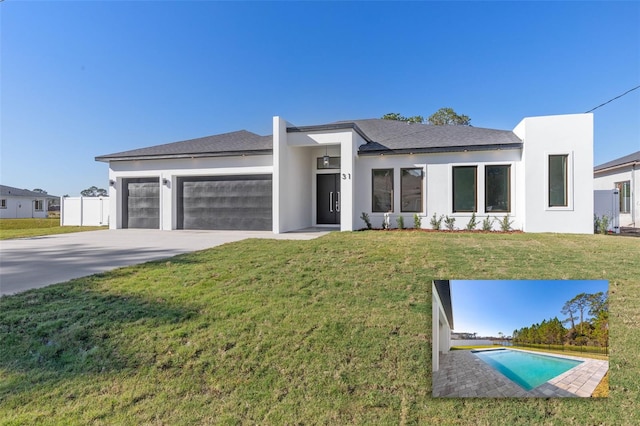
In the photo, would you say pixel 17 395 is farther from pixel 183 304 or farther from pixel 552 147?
pixel 552 147

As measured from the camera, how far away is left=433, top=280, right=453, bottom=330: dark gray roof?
8.21 ft

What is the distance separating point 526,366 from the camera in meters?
2.38

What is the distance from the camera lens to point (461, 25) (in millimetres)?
13062

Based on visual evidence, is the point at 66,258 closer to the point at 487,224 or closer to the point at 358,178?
the point at 358,178

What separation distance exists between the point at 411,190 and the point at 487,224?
3.01 meters

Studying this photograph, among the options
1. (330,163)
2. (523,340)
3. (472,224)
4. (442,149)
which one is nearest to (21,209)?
(330,163)

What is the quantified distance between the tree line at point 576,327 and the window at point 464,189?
10951 mm

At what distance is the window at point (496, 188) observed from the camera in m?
12.7

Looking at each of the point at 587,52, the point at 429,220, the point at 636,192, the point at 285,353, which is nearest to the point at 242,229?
the point at 429,220

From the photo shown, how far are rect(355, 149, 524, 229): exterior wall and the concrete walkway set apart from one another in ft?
35.9

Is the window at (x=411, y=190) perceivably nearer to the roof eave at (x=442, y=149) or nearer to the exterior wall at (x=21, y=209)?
the roof eave at (x=442, y=149)

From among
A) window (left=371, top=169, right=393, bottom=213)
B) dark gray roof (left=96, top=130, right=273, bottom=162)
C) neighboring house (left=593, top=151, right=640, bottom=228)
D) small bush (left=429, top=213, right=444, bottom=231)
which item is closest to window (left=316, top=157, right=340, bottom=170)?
window (left=371, top=169, right=393, bottom=213)

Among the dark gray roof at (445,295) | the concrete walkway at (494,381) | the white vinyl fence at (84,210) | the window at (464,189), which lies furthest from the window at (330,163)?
the white vinyl fence at (84,210)

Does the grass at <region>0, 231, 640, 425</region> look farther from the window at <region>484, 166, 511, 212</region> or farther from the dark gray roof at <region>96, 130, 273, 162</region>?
the dark gray roof at <region>96, 130, 273, 162</region>
